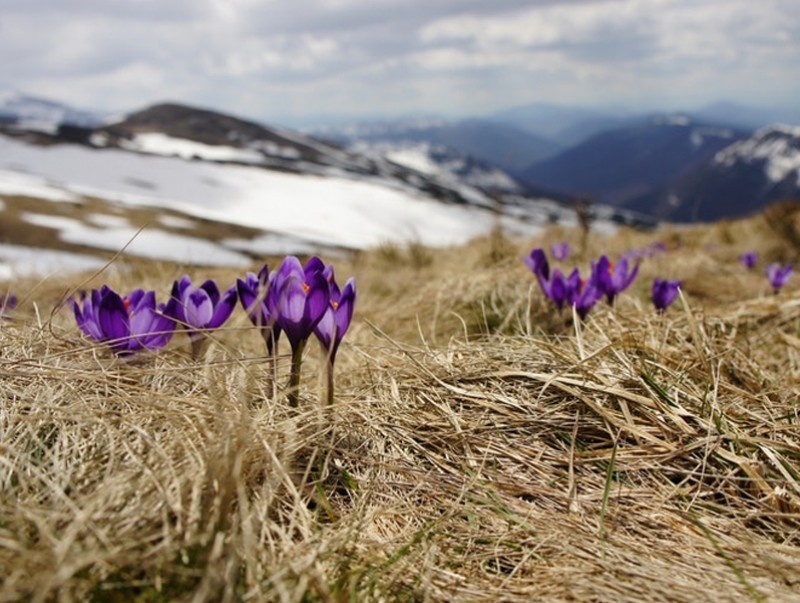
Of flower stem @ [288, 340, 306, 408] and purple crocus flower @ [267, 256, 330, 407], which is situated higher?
purple crocus flower @ [267, 256, 330, 407]

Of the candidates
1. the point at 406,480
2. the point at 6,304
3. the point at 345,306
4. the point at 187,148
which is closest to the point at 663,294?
A: the point at 345,306

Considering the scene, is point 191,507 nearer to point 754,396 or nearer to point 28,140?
point 754,396

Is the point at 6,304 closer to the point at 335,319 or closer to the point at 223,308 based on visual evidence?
the point at 223,308

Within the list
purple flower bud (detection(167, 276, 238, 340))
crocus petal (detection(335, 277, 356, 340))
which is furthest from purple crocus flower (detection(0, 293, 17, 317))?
crocus petal (detection(335, 277, 356, 340))

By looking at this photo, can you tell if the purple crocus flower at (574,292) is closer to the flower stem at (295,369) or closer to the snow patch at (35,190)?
the flower stem at (295,369)

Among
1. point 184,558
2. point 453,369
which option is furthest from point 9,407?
point 453,369

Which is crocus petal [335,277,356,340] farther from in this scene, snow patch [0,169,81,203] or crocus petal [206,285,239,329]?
snow patch [0,169,81,203]

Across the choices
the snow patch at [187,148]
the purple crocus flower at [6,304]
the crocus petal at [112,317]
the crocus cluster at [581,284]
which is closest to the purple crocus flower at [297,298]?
the crocus petal at [112,317]
